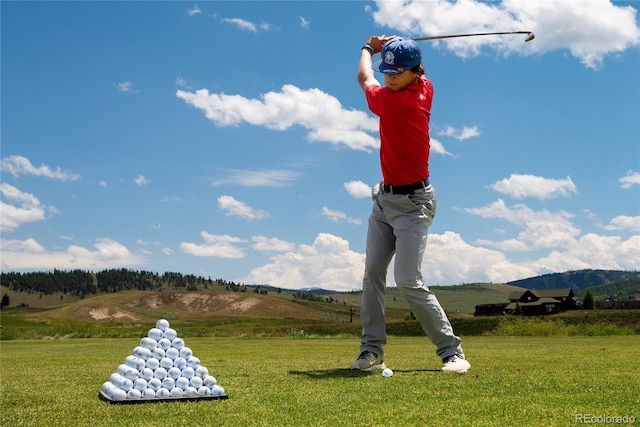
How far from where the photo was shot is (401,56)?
22.3 feet

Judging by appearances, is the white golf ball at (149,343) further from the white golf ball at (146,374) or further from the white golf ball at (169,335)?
A: the white golf ball at (146,374)

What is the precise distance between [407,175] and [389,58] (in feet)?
4.12

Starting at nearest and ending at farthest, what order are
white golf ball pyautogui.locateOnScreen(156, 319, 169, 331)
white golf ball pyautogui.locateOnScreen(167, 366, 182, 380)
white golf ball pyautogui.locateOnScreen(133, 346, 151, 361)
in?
white golf ball pyautogui.locateOnScreen(167, 366, 182, 380) → white golf ball pyautogui.locateOnScreen(133, 346, 151, 361) → white golf ball pyautogui.locateOnScreen(156, 319, 169, 331)

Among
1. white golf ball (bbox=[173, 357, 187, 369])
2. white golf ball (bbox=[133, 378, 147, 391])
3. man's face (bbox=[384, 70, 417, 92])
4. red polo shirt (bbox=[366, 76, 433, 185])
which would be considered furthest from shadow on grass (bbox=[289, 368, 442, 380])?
man's face (bbox=[384, 70, 417, 92])

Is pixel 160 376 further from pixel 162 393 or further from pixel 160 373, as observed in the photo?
pixel 162 393

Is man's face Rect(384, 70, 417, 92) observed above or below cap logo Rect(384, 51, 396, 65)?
below

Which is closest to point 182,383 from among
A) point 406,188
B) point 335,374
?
point 335,374

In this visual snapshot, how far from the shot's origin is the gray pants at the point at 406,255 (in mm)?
7043

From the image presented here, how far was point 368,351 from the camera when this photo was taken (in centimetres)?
750

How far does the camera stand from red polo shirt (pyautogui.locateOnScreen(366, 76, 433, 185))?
688 centimetres

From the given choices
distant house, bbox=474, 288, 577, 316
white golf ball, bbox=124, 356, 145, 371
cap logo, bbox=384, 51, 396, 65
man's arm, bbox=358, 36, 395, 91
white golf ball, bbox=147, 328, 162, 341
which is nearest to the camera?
white golf ball, bbox=124, 356, 145, 371

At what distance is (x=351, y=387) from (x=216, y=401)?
125 centimetres

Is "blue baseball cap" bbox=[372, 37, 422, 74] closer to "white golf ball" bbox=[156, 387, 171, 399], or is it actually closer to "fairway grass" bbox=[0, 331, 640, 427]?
"fairway grass" bbox=[0, 331, 640, 427]

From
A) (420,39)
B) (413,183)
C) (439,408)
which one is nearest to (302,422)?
(439,408)
